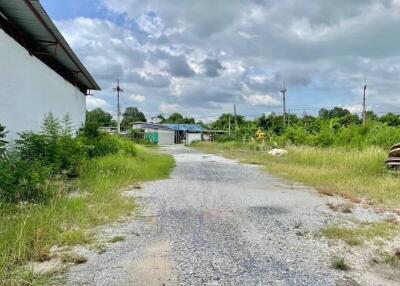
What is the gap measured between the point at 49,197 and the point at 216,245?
3454 millimetres

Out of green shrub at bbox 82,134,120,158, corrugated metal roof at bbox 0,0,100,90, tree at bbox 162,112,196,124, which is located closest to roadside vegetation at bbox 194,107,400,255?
green shrub at bbox 82,134,120,158

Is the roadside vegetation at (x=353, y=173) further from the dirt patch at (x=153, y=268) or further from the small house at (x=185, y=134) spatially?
the small house at (x=185, y=134)

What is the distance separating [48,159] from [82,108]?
14744mm

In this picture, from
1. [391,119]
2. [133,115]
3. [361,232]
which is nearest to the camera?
[361,232]

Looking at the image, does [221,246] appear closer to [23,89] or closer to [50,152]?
[50,152]

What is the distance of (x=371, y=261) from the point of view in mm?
4863


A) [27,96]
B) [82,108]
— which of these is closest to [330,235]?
[27,96]

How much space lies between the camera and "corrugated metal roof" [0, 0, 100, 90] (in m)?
9.27

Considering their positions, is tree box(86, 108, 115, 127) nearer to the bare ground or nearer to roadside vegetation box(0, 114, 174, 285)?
roadside vegetation box(0, 114, 174, 285)

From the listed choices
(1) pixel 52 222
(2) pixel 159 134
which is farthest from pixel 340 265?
(2) pixel 159 134

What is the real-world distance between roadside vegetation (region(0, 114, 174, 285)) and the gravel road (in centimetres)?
50

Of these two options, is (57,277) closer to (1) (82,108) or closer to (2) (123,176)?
(2) (123,176)

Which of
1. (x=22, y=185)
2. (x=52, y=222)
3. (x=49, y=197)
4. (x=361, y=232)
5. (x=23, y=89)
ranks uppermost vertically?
(x=23, y=89)

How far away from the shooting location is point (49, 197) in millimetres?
7234
